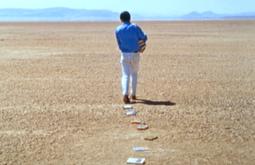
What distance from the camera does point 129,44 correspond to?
35.7ft

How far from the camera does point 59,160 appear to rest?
724cm

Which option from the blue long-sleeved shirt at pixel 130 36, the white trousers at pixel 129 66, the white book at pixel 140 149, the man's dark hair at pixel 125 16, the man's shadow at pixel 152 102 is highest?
the man's dark hair at pixel 125 16

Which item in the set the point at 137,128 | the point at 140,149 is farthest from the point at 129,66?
the point at 140,149

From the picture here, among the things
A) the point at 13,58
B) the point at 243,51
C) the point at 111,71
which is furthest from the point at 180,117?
the point at 243,51

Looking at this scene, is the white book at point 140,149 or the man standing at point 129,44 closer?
the white book at point 140,149

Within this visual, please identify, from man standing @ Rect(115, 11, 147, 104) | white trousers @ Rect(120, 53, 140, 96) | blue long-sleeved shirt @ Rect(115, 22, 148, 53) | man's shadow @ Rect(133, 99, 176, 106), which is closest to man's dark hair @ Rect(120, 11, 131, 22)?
man standing @ Rect(115, 11, 147, 104)

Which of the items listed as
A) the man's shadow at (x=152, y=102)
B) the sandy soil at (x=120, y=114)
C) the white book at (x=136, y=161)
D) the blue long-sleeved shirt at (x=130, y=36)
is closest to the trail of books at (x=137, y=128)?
the white book at (x=136, y=161)

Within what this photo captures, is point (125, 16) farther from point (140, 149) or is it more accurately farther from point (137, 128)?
point (140, 149)

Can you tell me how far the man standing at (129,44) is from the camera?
10836 mm

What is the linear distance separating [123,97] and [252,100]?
2918mm

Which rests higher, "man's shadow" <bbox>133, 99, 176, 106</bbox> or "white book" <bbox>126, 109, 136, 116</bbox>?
"white book" <bbox>126, 109, 136, 116</bbox>

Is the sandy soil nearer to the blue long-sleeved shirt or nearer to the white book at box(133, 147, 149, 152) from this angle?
the white book at box(133, 147, 149, 152)

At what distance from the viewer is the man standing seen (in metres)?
10.8

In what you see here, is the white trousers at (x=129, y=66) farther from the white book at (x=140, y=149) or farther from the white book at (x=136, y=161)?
the white book at (x=136, y=161)
